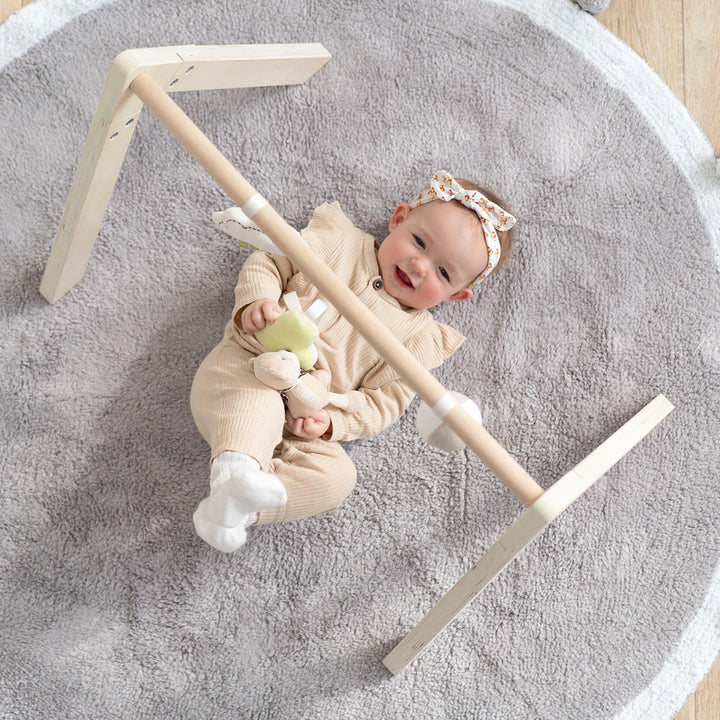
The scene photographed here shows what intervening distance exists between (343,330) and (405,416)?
18 centimetres

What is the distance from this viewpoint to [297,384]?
982 millimetres

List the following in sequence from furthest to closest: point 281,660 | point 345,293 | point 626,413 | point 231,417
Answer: point 626,413 → point 281,660 → point 231,417 → point 345,293

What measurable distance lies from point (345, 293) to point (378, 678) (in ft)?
2.06

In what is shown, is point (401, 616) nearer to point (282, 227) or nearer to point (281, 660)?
point (281, 660)

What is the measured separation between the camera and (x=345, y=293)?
75 cm

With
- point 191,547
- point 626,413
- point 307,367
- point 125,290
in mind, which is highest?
point 125,290

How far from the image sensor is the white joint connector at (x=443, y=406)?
0.73m

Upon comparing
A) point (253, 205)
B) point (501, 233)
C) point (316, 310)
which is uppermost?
point (253, 205)

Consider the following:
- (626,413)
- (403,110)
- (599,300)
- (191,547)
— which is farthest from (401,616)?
(403,110)

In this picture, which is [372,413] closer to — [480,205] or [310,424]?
[310,424]

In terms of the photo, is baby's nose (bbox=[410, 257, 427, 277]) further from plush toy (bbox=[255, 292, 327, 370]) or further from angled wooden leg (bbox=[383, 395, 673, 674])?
angled wooden leg (bbox=[383, 395, 673, 674])

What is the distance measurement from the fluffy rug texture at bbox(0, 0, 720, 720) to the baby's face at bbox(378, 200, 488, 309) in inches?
5.5

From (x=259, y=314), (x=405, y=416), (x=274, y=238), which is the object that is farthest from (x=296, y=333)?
(x=405, y=416)

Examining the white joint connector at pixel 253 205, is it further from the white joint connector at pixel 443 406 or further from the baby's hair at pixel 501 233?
the baby's hair at pixel 501 233
